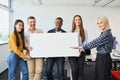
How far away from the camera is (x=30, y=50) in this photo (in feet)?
12.1

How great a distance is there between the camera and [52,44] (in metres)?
3.73

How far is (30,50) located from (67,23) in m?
5.13

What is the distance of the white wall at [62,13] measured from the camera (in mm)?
8508

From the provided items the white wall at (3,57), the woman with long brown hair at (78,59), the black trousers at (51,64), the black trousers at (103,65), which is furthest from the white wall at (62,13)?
the black trousers at (103,65)

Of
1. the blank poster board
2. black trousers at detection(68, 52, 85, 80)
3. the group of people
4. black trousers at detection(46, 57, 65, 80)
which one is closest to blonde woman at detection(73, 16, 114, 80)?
the group of people

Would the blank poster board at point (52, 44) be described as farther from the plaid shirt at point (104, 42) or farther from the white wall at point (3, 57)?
the white wall at point (3, 57)

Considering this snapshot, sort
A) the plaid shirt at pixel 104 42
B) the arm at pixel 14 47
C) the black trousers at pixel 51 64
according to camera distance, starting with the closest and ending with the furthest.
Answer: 1. the plaid shirt at pixel 104 42
2. the arm at pixel 14 47
3. the black trousers at pixel 51 64

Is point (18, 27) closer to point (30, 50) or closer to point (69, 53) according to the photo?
point (30, 50)

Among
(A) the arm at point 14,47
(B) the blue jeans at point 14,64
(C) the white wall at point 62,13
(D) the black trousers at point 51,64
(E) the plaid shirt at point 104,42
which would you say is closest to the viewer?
(E) the plaid shirt at point 104,42

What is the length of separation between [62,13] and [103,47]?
582 centimetres

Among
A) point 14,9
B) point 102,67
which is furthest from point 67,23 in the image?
point 102,67

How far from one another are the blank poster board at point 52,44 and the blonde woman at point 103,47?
0.69 meters

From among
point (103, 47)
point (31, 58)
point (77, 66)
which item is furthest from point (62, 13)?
point (103, 47)

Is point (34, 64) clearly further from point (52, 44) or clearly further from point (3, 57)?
point (3, 57)
